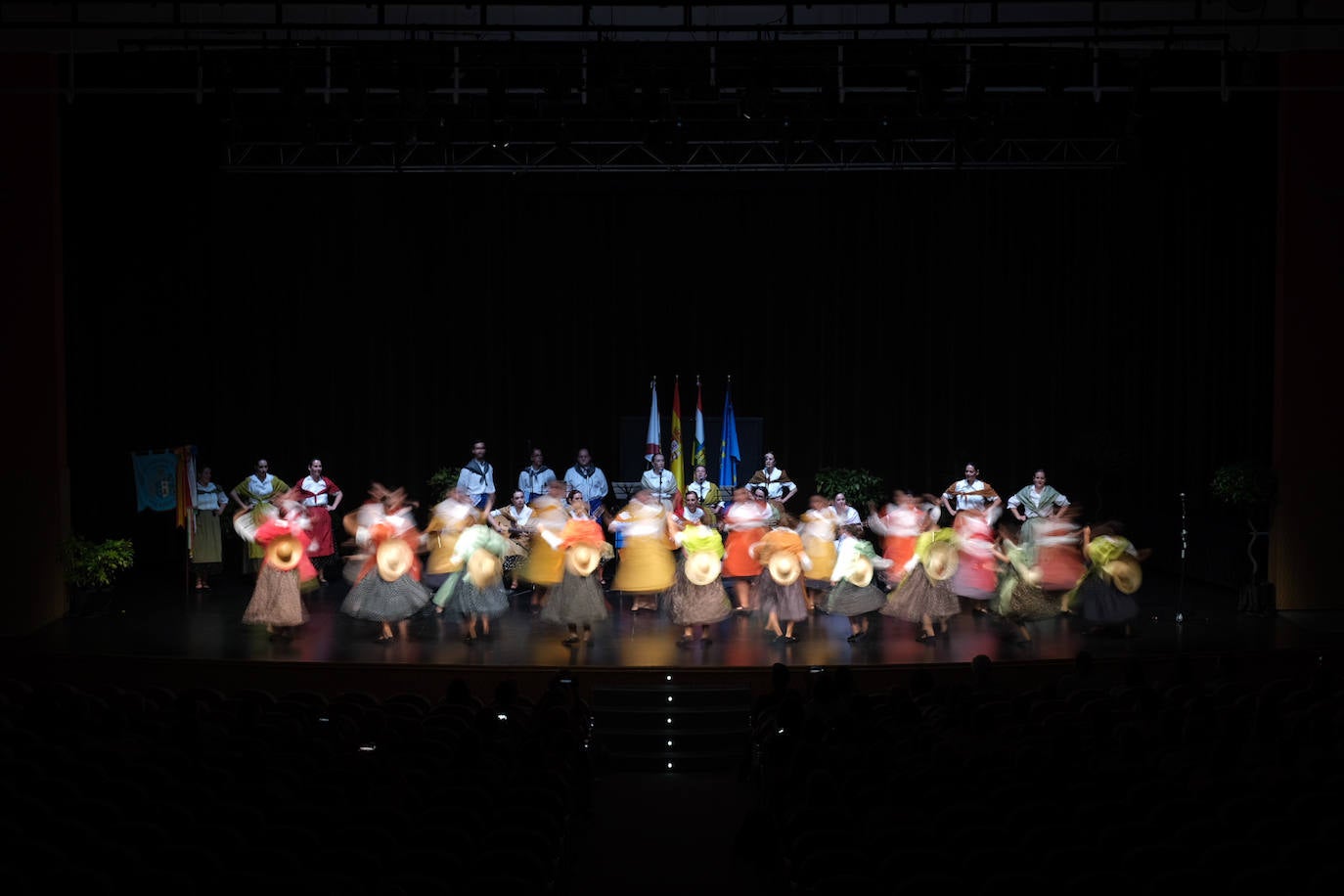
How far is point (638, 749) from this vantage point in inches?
408

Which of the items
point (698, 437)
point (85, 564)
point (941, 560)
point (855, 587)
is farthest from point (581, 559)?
point (85, 564)

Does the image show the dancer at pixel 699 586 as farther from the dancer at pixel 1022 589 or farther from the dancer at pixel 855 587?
the dancer at pixel 1022 589

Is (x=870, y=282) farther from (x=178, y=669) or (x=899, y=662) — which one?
(x=178, y=669)

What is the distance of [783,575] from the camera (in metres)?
11.8

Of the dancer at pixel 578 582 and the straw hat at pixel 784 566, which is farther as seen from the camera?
the straw hat at pixel 784 566

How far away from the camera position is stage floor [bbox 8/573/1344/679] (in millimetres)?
11297

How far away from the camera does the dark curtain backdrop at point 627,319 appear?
1673 centimetres

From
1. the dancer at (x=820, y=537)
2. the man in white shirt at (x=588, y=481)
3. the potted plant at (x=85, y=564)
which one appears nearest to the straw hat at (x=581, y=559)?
the dancer at (x=820, y=537)

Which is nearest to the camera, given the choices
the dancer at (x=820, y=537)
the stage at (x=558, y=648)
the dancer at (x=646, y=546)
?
the stage at (x=558, y=648)

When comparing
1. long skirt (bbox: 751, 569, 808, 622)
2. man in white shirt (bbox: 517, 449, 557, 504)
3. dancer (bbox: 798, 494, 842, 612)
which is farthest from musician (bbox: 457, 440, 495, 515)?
long skirt (bbox: 751, 569, 808, 622)

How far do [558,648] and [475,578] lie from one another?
1.01 m

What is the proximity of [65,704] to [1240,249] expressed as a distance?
13839mm

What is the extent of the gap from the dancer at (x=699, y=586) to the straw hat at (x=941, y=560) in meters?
1.94

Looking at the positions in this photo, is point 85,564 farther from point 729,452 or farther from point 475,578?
point 729,452
